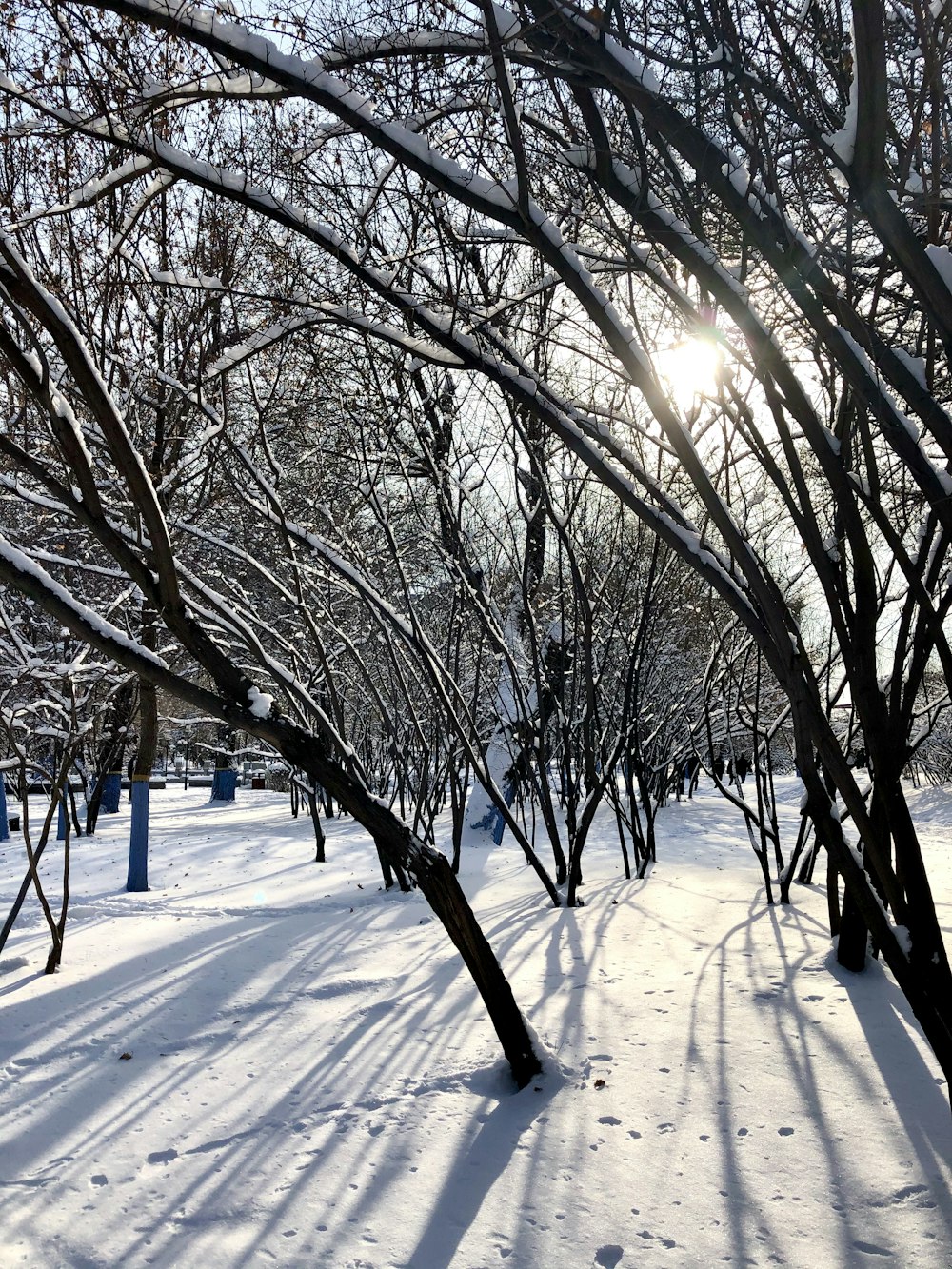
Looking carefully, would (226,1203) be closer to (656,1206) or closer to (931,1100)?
(656,1206)

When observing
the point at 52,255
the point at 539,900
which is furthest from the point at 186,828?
the point at 52,255

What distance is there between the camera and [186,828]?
1349cm

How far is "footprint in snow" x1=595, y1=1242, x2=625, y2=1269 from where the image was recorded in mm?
2197

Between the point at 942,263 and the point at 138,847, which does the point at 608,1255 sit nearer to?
the point at 942,263

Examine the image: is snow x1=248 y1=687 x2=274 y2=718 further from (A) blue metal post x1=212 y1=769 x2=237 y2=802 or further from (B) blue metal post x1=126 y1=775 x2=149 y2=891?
(A) blue metal post x1=212 y1=769 x2=237 y2=802

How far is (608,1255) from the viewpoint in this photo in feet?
7.33

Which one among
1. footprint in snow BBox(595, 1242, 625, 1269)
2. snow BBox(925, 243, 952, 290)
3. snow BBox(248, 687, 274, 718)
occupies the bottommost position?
footprint in snow BBox(595, 1242, 625, 1269)

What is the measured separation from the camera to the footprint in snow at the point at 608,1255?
2.20m

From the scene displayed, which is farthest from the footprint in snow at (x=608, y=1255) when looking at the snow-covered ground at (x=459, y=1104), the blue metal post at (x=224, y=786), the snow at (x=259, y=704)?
the blue metal post at (x=224, y=786)

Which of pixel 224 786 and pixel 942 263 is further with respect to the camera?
pixel 224 786

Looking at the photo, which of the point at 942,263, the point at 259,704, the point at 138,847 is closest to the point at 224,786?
the point at 138,847

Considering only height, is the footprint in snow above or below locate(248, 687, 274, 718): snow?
below

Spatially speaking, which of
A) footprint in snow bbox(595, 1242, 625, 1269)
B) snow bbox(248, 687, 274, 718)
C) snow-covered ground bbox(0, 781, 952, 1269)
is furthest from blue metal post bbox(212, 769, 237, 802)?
footprint in snow bbox(595, 1242, 625, 1269)

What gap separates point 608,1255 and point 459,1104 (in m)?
0.99
